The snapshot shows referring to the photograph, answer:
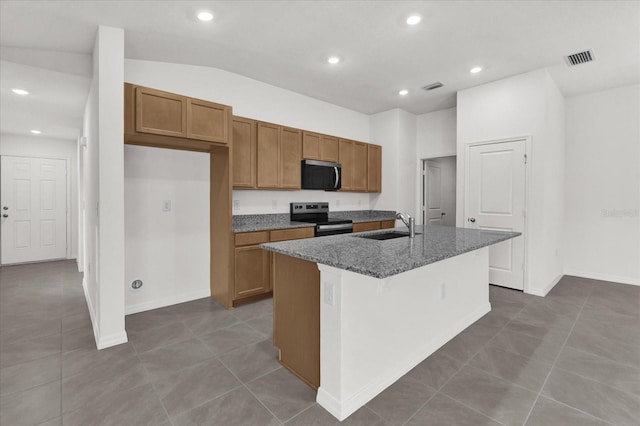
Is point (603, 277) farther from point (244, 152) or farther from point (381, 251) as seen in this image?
point (244, 152)

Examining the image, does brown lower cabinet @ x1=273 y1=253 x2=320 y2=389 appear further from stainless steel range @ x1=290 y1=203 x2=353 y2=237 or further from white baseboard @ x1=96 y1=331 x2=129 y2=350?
stainless steel range @ x1=290 y1=203 x2=353 y2=237

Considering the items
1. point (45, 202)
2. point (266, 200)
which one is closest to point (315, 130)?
point (266, 200)

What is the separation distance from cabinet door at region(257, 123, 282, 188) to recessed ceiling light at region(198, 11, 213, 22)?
4.49ft

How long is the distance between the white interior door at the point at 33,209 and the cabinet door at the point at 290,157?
Answer: 527cm

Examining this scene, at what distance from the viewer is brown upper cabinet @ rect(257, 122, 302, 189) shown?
3.94 m

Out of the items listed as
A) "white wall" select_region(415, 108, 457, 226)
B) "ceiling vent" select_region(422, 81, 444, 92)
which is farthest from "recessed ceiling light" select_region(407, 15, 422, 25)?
"white wall" select_region(415, 108, 457, 226)

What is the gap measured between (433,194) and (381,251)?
4612mm

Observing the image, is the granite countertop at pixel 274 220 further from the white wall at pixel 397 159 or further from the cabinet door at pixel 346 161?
the cabinet door at pixel 346 161

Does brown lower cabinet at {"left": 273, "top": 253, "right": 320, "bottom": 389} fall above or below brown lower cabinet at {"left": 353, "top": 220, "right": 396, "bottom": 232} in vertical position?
→ below

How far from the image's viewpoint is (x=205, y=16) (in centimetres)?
262

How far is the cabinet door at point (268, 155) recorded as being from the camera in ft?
12.9

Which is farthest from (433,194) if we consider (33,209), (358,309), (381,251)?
(33,209)

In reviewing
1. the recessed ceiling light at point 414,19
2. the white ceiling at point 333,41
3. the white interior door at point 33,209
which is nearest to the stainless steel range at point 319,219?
the white ceiling at point 333,41

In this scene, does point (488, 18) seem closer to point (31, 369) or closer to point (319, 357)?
point (319, 357)
